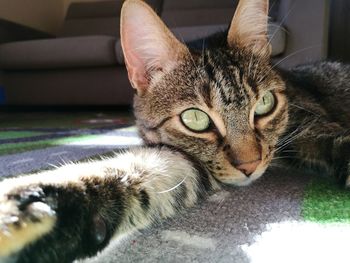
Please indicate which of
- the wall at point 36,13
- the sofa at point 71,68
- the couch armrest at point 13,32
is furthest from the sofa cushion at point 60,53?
the wall at point 36,13

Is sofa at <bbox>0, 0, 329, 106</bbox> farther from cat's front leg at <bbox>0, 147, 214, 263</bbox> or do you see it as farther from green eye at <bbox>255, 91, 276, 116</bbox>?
cat's front leg at <bbox>0, 147, 214, 263</bbox>

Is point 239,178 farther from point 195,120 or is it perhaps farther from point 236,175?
point 195,120

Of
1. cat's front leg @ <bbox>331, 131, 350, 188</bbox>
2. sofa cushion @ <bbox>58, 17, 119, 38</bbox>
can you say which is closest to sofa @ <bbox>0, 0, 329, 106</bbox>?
sofa cushion @ <bbox>58, 17, 119, 38</bbox>

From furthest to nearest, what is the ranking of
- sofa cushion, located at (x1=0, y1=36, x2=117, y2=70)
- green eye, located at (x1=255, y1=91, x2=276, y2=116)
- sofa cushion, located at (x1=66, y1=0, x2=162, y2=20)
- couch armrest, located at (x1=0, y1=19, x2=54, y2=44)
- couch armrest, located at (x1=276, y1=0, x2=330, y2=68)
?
sofa cushion, located at (x1=66, y1=0, x2=162, y2=20), couch armrest, located at (x1=0, y1=19, x2=54, y2=44), sofa cushion, located at (x1=0, y1=36, x2=117, y2=70), couch armrest, located at (x1=276, y1=0, x2=330, y2=68), green eye, located at (x1=255, y1=91, x2=276, y2=116)

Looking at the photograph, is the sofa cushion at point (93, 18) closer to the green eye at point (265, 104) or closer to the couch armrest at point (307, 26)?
the couch armrest at point (307, 26)

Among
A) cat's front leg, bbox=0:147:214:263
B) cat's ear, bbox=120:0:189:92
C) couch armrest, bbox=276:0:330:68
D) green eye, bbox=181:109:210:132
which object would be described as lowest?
couch armrest, bbox=276:0:330:68

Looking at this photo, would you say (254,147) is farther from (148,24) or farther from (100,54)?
(100,54)

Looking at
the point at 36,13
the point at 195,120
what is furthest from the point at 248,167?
the point at 36,13

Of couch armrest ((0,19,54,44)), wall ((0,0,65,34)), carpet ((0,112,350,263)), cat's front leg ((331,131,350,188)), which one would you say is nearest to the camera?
carpet ((0,112,350,263))
